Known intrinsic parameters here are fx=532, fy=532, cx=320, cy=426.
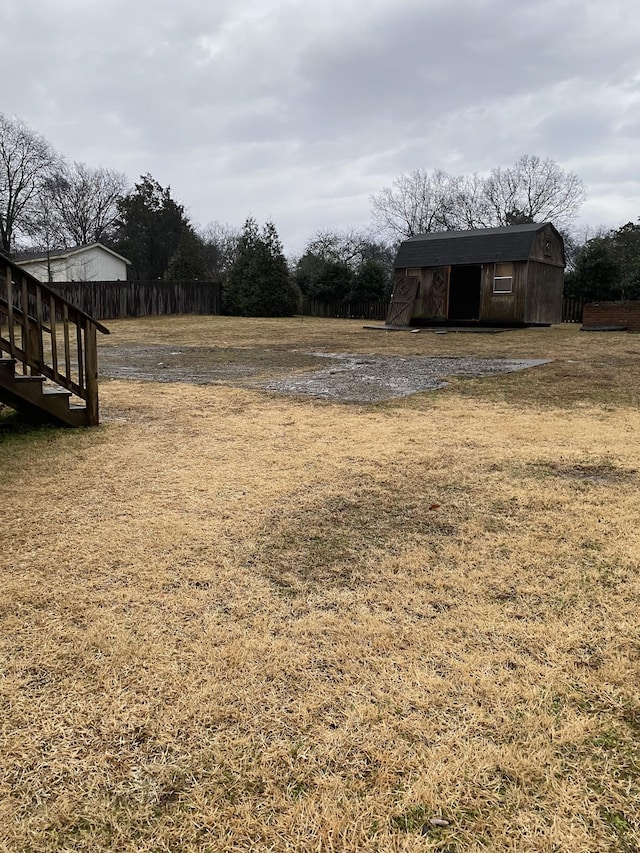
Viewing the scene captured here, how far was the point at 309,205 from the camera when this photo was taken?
137ft

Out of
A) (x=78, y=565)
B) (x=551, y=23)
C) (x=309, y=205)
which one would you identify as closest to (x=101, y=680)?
(x=78, y=565)

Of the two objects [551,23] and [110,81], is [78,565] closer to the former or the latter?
[551,23]

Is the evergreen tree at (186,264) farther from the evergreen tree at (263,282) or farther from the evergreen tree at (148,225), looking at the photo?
the evergreen tree at (148,225)

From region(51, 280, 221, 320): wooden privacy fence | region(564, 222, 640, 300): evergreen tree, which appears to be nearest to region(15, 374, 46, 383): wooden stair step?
region(51, 280, 221, 320): wooden privacy fence

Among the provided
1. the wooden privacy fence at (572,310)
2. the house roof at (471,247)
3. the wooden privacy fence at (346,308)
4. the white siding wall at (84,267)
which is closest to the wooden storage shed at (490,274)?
the house roof at (471,247)

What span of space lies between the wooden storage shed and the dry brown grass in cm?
1420

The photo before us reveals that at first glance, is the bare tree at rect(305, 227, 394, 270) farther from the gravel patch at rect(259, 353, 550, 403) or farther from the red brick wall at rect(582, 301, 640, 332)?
the gravel patch at rect(259, 353, 550, 403)

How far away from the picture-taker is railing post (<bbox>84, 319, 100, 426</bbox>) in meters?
4.58

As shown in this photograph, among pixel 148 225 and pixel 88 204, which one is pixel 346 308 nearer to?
pixel 148 225

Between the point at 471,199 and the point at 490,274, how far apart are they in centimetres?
2462

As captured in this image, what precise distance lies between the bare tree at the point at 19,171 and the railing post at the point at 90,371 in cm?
3247

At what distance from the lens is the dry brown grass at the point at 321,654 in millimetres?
1117

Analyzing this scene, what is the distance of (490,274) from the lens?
16.8 metres

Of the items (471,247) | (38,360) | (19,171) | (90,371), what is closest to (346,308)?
(471,247)
